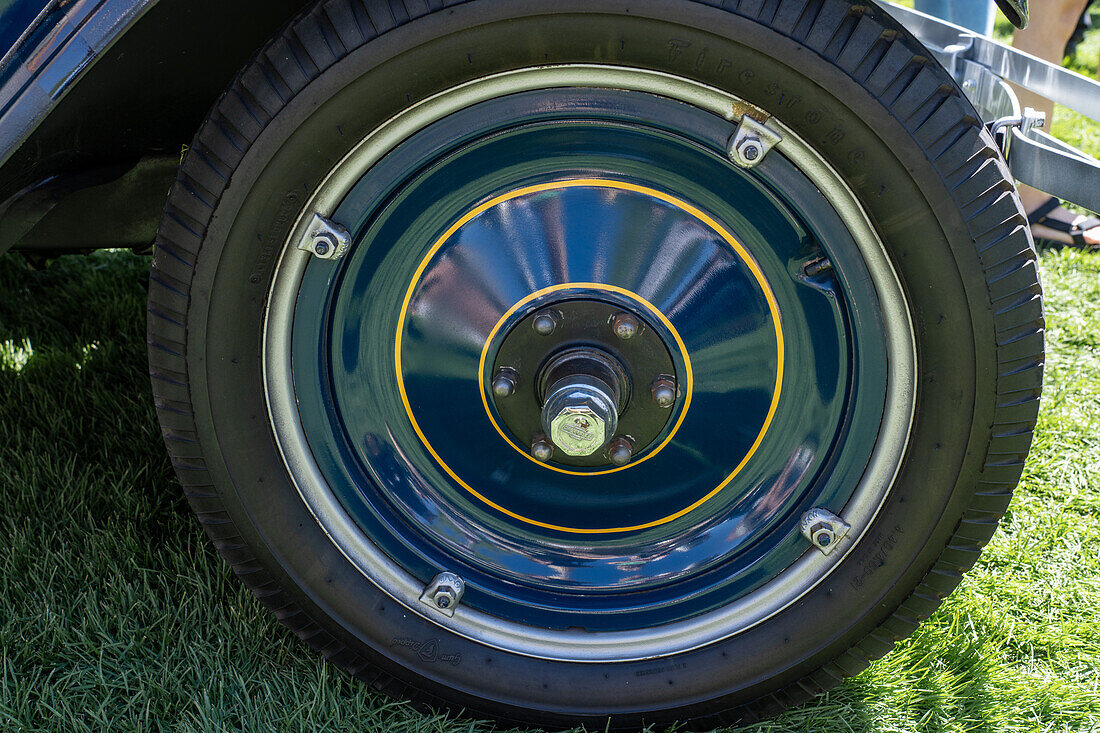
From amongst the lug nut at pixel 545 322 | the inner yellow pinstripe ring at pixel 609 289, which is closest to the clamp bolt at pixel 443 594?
the inner yellow pinstripe ring at pixel 609 289

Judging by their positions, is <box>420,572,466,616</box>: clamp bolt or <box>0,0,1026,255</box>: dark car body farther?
<box>420,572,466,616</box>: clamp bolt

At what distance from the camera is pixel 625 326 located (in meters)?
1.39

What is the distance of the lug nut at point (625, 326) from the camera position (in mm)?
1395

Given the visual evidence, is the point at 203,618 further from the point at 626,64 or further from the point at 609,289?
the point at 626,64

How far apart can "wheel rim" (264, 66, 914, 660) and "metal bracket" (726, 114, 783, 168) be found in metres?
0.03

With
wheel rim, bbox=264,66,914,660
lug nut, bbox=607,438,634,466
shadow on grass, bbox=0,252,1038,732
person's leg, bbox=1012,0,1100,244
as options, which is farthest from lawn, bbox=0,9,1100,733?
person's leg, bbox=1012,0,1100,244

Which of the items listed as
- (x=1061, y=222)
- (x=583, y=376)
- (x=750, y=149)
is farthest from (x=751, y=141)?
(x=1061, y=222)

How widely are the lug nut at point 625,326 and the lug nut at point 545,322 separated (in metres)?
0.10

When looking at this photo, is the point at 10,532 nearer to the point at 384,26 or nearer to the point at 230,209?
the point at 230,209

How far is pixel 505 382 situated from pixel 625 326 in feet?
0.72

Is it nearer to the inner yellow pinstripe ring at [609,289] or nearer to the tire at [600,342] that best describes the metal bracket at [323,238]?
the tire at [600,342]

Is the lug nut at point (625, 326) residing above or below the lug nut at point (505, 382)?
above

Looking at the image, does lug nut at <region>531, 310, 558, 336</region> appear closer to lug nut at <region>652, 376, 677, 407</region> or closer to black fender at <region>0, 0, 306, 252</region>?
lug nut at <region>652, 376, 677, 407</region>

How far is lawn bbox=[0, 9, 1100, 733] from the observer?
152cm
